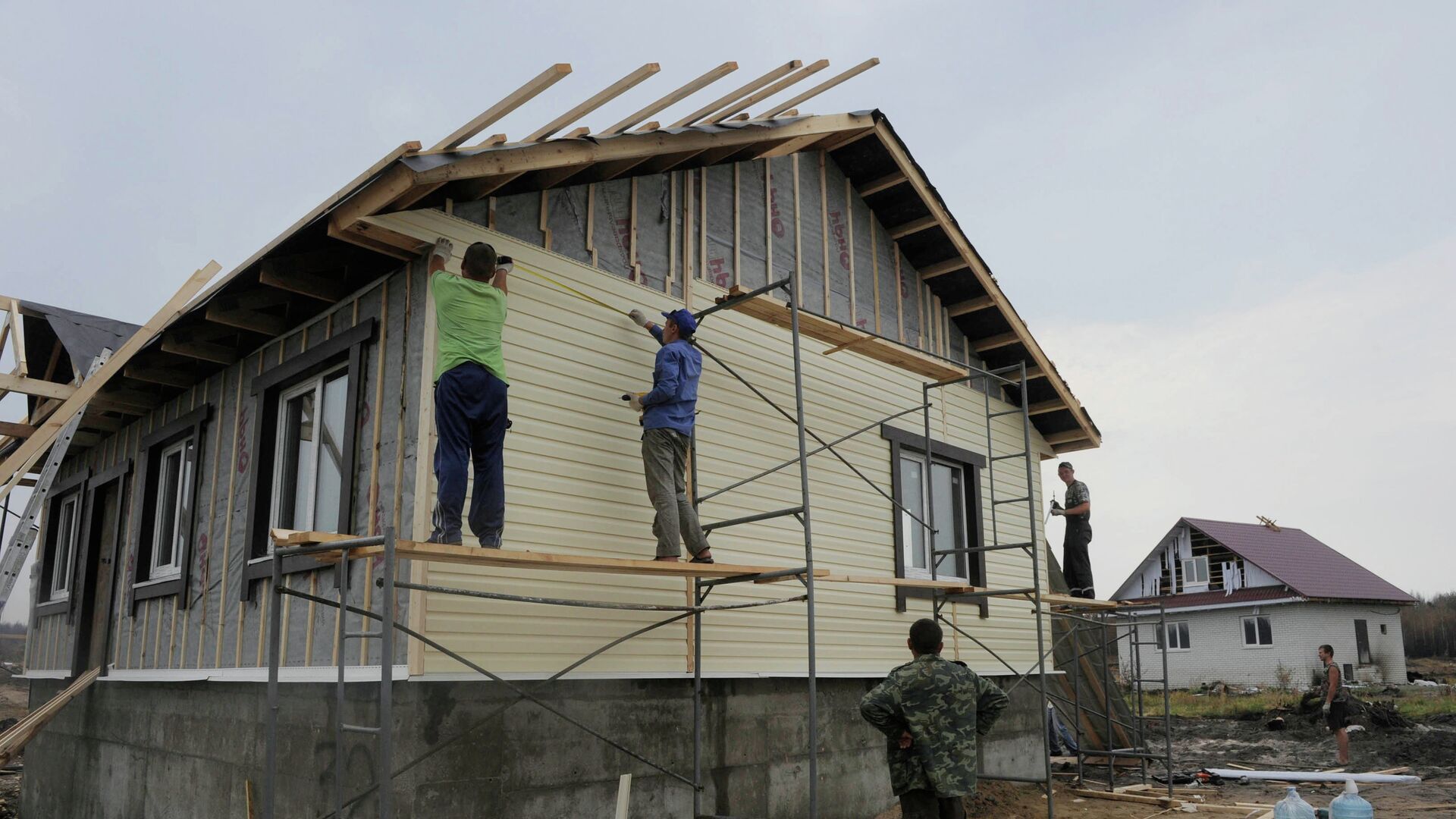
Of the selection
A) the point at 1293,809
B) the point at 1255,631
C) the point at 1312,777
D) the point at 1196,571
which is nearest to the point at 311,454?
the point at 1293,809

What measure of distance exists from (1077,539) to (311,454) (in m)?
9.09

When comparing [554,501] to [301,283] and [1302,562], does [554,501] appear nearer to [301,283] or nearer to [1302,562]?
[301,283]

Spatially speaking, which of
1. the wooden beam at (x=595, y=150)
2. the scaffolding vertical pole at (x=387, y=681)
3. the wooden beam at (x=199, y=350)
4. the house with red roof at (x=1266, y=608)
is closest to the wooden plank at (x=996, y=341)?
the wooden beam at (x=595, y=150)

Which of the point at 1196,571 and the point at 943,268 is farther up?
the point at 943,268

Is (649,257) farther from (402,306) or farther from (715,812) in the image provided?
(715,812)

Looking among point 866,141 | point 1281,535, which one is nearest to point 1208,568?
point 1281,535

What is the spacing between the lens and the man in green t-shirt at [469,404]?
237 inches

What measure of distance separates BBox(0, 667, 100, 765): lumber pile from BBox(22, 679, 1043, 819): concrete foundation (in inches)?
7.4

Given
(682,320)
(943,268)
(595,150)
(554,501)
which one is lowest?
(554,501)

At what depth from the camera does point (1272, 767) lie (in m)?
16.8

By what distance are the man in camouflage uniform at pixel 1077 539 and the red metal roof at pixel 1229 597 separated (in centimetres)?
2293

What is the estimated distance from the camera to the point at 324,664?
6965 millimetres

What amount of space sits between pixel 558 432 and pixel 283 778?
2961 mm

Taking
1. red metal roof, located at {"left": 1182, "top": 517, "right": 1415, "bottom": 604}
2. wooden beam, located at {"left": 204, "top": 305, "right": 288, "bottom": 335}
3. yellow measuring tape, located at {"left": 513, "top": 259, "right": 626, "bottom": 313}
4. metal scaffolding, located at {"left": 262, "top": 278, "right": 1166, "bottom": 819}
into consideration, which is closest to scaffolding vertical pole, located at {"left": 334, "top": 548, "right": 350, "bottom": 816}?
metal scaffolding, located at {"left": 262, "top": 278, "right": 1166, "bottom": 819}
